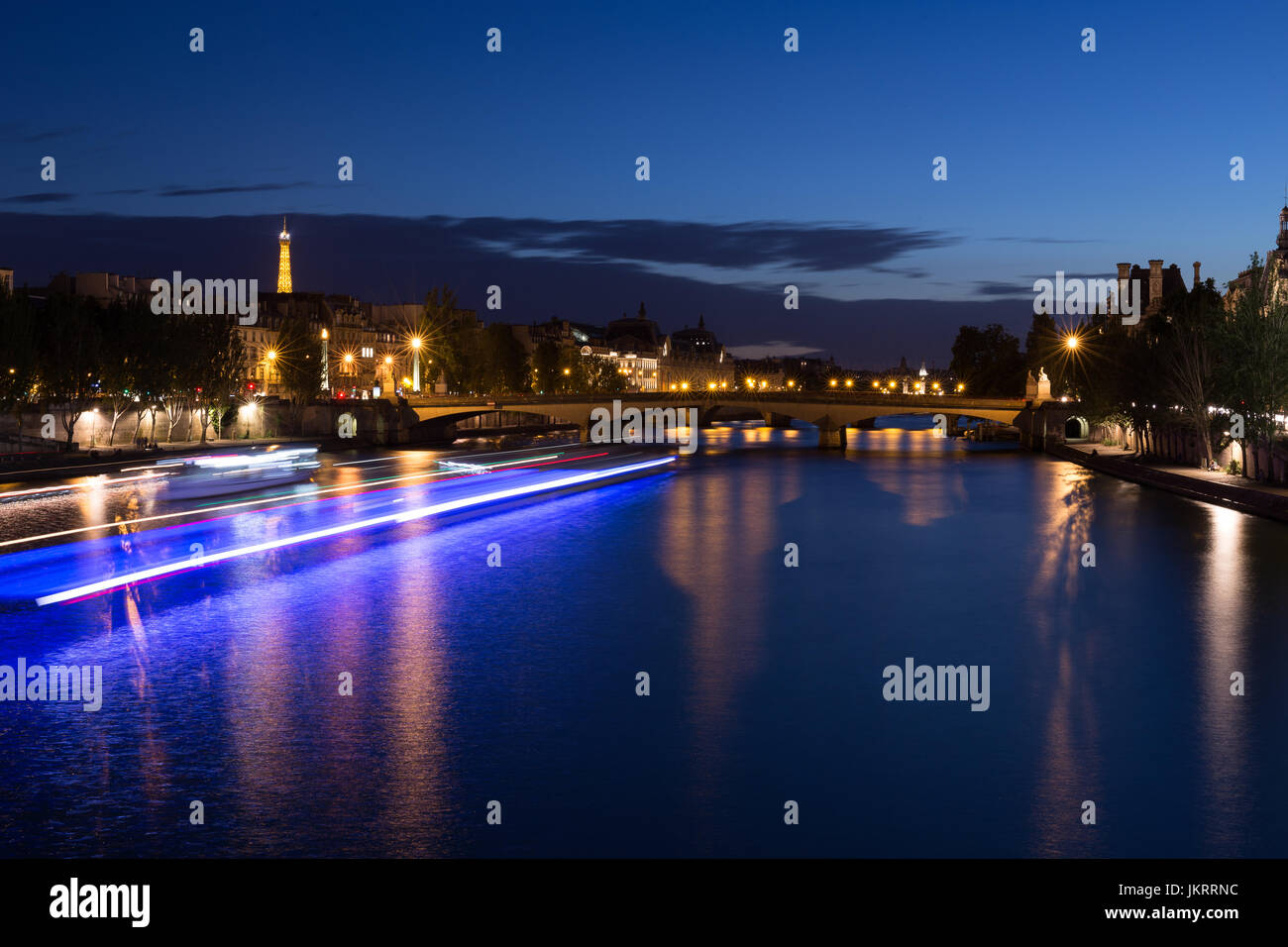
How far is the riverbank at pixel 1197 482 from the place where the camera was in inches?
1570

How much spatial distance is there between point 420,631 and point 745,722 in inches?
283

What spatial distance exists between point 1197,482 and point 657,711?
4251 centimetres

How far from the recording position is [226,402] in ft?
320

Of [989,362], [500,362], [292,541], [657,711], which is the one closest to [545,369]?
[500,362]

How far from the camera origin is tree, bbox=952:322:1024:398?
484 feet

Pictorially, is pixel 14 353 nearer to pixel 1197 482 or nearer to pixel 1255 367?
pixel 1197 482

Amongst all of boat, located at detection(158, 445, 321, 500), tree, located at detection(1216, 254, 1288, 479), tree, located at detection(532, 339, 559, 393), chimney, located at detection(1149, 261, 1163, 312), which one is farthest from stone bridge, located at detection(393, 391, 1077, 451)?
boat, located at detection(158, 445, 321, 500)

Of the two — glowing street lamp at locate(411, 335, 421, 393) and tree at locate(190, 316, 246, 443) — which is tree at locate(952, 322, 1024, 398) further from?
tree at locate(190, 316, 246, 443)

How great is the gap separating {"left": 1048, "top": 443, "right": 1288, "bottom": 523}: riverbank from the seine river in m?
11.0

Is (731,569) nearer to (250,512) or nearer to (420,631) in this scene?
(420,631)

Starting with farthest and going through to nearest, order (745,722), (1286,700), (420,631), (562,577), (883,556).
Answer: (883,556) → (562,577) → (420,631) → (1286,700) → (745,722)

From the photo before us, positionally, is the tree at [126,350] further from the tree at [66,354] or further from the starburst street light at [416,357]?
the starburst street light at [416,357]

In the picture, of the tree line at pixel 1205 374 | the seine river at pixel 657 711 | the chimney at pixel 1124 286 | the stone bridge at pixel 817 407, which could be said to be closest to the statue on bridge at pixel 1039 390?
the stone bridge at pixel 817 407
